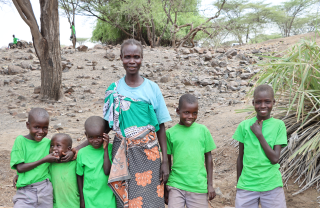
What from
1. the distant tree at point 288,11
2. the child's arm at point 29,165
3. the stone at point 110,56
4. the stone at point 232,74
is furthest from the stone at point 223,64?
the distant tree at point 288,11

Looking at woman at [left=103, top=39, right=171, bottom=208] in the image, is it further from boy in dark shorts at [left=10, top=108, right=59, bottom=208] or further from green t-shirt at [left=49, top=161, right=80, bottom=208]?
boy in dark shorts at [left=10, top=108, right=59, bottom=208]

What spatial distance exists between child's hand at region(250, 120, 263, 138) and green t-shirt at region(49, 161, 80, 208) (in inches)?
50.8

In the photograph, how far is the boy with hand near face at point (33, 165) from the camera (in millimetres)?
1864

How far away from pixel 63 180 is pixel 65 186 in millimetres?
45

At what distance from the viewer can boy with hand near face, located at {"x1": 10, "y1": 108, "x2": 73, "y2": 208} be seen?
1.86m

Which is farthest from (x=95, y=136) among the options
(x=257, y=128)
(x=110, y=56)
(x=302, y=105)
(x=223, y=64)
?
(x=110, y=56)

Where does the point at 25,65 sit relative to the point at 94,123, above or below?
above

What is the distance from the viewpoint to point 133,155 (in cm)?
187

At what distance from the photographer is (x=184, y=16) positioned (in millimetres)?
15922

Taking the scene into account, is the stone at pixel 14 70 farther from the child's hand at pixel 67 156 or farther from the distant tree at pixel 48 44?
the child's hand at pixel 67 156

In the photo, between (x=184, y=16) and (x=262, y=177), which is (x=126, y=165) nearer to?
(x=262, y=177)

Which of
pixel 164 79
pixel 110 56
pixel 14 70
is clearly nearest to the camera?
pixel 164 79

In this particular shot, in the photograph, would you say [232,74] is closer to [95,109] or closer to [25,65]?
[95,109]

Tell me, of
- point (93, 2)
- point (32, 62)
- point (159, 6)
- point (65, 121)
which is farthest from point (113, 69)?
point (93, 2)
